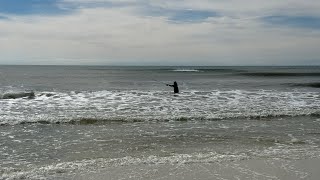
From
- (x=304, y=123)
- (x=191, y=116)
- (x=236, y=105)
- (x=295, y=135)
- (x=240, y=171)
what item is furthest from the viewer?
(x=236, y=105)

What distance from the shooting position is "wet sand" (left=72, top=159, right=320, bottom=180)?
7.94 m

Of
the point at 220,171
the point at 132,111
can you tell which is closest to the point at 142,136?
the point at 220,171

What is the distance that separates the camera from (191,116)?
17.2 metres

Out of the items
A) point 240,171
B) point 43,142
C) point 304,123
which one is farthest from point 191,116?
point 240,171

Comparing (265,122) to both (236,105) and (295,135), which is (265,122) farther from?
(236,105)

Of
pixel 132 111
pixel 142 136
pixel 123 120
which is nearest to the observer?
pixel 142 136

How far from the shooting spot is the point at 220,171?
27.5ft

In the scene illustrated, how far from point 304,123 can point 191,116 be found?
17.4 feet

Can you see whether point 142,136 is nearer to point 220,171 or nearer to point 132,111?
point 220,171

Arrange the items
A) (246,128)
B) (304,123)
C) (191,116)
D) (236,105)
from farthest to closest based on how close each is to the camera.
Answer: (236,105)
(191,116)
(304,123)
(246,128)

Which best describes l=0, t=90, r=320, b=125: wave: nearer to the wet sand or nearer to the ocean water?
the ocean water

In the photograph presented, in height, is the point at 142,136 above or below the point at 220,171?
below

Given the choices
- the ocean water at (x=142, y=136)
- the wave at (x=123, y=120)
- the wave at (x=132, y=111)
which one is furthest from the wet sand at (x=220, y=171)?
the wave at (x=132, y=111)

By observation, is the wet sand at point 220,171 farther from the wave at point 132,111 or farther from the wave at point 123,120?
the wave at point 132,111
